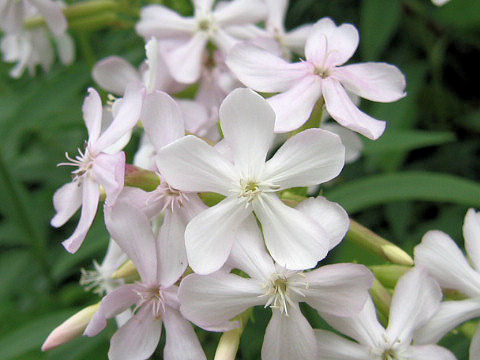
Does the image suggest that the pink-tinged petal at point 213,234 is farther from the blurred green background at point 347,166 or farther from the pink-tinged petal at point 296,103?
the blurred green background at point 347,166

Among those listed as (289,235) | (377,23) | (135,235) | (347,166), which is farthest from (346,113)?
(347,166)

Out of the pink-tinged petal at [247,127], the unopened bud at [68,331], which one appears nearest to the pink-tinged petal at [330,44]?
the pink-tinged petal at [247,127]

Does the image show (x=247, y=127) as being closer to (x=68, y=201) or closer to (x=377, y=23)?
(x=68, y=201)

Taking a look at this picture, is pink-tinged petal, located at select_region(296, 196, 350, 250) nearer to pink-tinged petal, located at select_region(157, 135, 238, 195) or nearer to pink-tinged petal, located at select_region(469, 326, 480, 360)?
pink-tinged petal, located at select_region(157, 135, 238, 195)

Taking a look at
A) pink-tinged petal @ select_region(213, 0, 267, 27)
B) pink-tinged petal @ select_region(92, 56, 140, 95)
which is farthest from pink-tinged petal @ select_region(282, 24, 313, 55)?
pink-tinged petal @ select_region(92, 56, 140, 95)

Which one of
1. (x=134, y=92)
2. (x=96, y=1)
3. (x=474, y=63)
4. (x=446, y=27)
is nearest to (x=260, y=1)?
(x=96, y=1)

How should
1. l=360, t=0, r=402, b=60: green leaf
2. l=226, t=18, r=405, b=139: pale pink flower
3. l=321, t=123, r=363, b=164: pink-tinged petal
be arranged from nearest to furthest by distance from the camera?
1. l=226, t=18, r=405, b=139: pale pink flower
2. l=321, t=123, r=363, b=164: pink-tinged petal
3. l=360, t=0, r=402, b=60: green leaf
